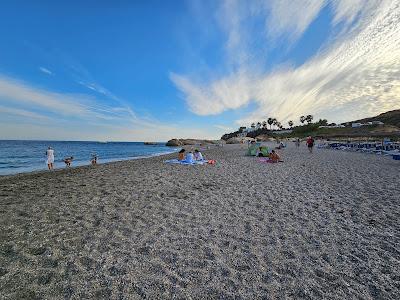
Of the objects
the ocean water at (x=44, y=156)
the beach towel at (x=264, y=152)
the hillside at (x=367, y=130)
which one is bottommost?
the ocean water at (x=44, y=156)

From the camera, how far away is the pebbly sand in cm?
344

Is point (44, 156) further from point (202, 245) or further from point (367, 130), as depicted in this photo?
point (367, 130)

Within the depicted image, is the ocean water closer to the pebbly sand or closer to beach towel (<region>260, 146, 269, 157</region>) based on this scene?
the pebbly sand

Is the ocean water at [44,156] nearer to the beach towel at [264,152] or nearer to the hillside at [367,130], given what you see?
the beach towel at [264,152]

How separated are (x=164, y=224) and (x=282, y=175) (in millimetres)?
8912

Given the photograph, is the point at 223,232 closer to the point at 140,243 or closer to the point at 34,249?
the point at 140,243

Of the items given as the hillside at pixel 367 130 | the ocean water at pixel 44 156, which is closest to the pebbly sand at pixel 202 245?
the ocean water at pixel 44 156

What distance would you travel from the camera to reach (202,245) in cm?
475

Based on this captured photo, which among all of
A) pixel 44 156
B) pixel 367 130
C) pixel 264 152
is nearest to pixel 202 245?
pixel 264 152

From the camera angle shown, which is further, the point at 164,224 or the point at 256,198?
the point at 256,198

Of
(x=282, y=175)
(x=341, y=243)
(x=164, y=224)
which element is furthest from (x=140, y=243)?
(x=282, y=175)

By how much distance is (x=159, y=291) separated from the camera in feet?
11.0

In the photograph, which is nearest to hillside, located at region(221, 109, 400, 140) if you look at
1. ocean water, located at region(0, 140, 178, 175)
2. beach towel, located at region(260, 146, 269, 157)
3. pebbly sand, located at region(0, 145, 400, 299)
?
beach towel, located at region(260, 146, 269, 157)

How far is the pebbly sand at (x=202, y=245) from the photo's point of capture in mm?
3439
